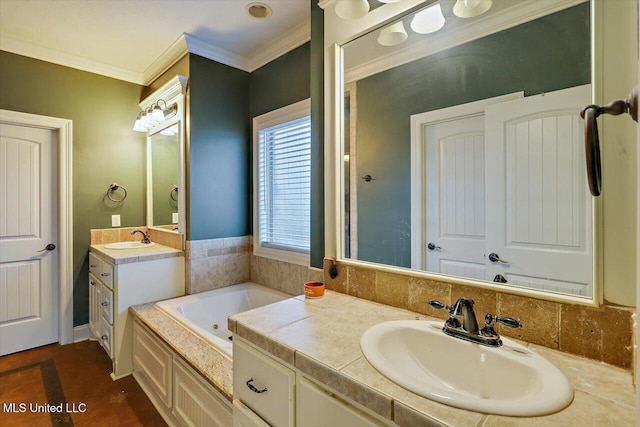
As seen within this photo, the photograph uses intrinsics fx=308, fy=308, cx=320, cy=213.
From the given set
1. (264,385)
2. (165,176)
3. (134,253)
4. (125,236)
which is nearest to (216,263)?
(134,253)

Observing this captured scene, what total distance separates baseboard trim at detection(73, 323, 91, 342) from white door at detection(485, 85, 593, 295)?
3466 mm

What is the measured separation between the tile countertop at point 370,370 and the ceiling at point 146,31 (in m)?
2.00

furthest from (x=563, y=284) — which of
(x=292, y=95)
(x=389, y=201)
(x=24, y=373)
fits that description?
(x=24, y=373)

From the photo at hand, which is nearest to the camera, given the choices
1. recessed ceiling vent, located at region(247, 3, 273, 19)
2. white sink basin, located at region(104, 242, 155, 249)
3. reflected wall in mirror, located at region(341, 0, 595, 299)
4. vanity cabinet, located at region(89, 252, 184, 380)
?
reflected wall in mirror, located at region(341, 0, 595, 299)

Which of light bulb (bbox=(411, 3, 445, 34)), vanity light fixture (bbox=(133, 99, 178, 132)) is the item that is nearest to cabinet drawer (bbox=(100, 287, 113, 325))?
vanity light fixture (bbox=(133, 99, 178, 132))

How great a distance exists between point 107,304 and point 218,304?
2.70 feet

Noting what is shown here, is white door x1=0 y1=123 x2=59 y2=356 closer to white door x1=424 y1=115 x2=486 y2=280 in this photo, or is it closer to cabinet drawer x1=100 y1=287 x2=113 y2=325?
cabinet drawer x1=100 y1=287 x2=113 y2=325

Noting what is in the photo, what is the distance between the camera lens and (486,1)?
4.19 feet

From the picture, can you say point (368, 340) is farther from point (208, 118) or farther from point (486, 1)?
point (208, 118)

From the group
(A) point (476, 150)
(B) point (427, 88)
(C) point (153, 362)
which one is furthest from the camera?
(C) point (153, 362)

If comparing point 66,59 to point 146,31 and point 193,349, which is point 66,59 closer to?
point 146,31

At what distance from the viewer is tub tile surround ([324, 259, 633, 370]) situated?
0.85m

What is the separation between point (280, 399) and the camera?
39.0 inches

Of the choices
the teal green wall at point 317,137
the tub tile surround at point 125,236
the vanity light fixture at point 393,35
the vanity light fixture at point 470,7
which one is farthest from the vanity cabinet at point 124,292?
the vanity light fixture at point 470,7
